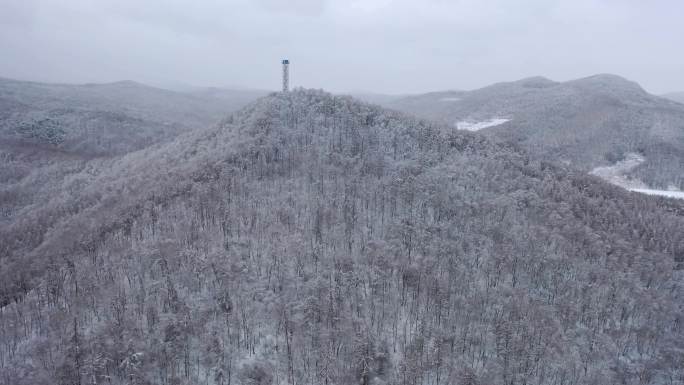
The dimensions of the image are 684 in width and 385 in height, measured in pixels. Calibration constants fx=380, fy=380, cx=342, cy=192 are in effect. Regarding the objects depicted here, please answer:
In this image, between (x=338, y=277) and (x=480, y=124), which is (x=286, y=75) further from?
→ (x=480, y=124)

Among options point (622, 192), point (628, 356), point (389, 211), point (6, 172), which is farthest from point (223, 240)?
point (6, 172)

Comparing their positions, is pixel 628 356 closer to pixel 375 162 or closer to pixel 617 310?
pixel 617 310

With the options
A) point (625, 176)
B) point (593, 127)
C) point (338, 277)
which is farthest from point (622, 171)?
point (338, 277)

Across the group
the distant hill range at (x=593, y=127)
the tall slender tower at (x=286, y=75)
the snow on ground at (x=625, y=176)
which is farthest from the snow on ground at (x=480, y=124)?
the tall slender tower at (x=286, y=75)

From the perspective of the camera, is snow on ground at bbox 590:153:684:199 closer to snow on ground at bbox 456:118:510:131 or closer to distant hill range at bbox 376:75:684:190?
distant hill range at bbox 376:75:684:190

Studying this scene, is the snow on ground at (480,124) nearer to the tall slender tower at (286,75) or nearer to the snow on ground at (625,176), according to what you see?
the snow on ground at (625,176)
